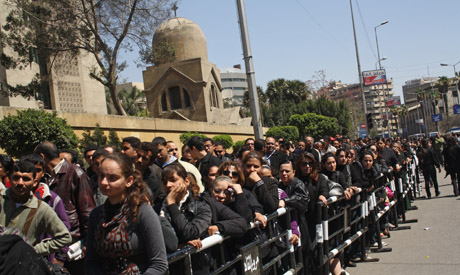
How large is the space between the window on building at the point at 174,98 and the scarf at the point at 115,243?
4617 centimetres

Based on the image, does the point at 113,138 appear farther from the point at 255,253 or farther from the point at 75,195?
the point at 255,253

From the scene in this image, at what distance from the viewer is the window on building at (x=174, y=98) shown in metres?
48.8

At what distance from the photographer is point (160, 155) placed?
6.67m

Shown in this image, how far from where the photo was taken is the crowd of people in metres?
2.92

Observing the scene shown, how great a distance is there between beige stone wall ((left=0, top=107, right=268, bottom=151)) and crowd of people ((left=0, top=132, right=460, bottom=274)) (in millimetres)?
11377

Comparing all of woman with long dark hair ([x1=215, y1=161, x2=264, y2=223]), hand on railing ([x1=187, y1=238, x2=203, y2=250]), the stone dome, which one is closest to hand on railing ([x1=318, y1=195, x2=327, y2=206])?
woman with long dark hair ([x1=215, y1=161, x2=264, y2=223])

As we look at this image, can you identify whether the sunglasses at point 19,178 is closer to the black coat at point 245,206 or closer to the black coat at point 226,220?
the black coat at point 226,220

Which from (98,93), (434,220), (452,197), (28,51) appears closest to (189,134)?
(28,51)

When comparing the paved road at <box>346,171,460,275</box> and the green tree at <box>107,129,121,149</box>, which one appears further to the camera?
the green tree at <box>107,129,121,149</box>

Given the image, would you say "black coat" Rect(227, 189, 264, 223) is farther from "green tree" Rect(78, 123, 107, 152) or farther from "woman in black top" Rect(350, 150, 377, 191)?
"green tree" Rect(78, 123, 107, 152)

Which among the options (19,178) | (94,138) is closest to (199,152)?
(19,178)

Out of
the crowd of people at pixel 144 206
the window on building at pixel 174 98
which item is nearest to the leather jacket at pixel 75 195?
the crowd of people at pixel 144 206

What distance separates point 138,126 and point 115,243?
2053 centimetres

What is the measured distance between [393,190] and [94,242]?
789 centimetres
